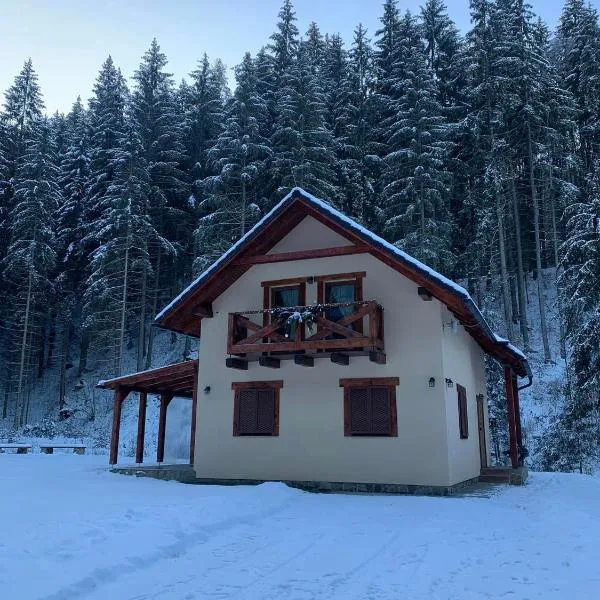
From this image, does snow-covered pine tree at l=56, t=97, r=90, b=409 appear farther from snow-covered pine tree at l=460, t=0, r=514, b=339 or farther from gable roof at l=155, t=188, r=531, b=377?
snow-covered pine tree at l=460, t=0, r=514, b=339

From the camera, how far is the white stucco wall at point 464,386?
43.1 ft

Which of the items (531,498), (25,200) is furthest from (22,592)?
(25,200)

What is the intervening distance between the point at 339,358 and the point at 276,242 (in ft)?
13.5

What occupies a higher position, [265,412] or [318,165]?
[318,165]

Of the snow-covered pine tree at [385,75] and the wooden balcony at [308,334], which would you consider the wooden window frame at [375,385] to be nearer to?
the wooden balcony at [308,334]

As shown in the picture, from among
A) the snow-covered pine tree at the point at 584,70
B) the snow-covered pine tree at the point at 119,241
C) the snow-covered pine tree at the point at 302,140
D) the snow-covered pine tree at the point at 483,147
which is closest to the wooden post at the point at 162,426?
the snow-covered pine tree at the point at 119,241

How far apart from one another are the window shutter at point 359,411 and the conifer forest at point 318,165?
9.77 meters

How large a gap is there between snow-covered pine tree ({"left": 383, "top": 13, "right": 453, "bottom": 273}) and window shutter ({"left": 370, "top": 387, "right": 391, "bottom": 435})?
14.0 m

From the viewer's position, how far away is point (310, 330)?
1441 centimetres

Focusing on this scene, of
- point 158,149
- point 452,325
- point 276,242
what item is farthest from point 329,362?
point 158,149

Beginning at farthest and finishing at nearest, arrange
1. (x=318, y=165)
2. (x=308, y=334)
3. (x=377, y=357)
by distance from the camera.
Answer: (x=318, y=165) → (x=308, y=334) → (x=377, y=357)

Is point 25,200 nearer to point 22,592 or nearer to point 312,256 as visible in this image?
point 312,256

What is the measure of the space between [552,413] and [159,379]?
15.1 meters

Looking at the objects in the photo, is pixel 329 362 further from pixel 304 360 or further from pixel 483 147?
pixel 483 147
